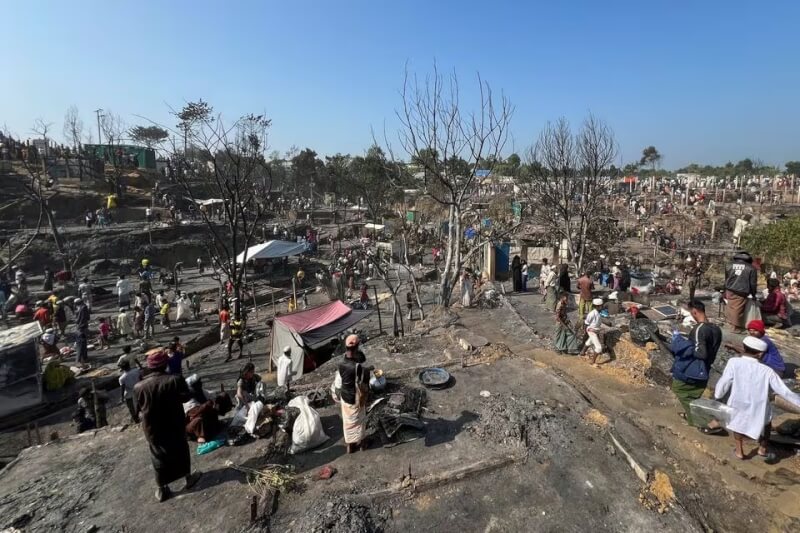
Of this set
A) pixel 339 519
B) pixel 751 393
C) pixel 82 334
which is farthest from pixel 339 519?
pixel 82 334

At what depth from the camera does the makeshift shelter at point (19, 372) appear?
9008 mm

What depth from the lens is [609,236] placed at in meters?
21.9

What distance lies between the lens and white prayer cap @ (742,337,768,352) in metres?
4.41

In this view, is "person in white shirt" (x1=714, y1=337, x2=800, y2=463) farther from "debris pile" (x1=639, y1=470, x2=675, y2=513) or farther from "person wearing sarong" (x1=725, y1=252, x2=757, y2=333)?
"person wearing sarong" (x1=725, y1=252, x2=757, y2=333)

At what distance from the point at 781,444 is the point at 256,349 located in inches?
444

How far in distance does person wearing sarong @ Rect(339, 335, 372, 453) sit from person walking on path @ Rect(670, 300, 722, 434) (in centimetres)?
375

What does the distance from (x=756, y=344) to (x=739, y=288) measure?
4848 millimetres

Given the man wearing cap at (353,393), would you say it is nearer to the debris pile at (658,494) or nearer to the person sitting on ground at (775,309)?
the debris pile at (658,494)

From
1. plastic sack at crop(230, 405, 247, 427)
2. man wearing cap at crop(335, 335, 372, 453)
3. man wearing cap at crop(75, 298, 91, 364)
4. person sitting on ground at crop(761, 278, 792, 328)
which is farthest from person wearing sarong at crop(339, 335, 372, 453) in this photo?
man wearing cap at crop(75, 298, 91, 364)

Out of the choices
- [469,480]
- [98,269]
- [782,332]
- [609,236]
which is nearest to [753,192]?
[609,236]

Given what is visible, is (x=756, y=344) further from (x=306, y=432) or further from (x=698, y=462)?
(x=306, y=432)

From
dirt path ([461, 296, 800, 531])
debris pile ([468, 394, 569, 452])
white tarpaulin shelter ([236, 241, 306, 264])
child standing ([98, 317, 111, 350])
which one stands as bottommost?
child standing ([98, 317, 111, 350])

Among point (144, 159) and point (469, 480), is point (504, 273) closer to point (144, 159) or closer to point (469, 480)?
point (469, 480)

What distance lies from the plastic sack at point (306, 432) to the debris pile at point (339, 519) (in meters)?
1.00
